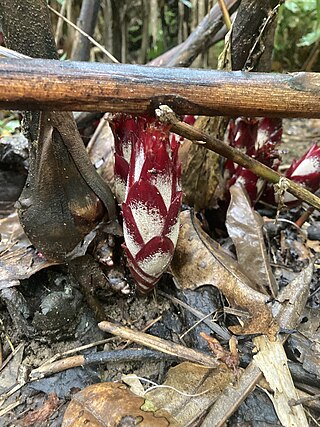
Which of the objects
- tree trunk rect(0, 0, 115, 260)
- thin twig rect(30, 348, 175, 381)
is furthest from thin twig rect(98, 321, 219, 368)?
tree trunk rect(0, 0, 115, 260)

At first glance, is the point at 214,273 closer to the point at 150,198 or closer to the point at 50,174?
the point at 150,198

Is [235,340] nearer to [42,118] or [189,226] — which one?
[189,226]

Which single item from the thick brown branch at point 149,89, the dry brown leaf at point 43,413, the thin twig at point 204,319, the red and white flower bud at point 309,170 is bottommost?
the dry brown leaf at point 43,413

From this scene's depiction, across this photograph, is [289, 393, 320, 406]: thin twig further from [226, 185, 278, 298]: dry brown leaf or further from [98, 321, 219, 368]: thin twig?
[226, 185, 278, 298]: dry brown leaf

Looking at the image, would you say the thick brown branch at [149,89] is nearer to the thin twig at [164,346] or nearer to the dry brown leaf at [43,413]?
the thin twig at [164,346]

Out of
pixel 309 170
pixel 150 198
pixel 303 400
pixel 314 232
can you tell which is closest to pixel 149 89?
pixel 150 198

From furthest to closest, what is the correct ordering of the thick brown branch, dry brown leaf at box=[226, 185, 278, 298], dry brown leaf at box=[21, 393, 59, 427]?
dry brown leaf at box=[226, 185, 278, 298] < dry brown leaf at box=[21, 393, 59, 427] < the thick brown branch

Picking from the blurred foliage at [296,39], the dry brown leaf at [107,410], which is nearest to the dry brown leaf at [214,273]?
the dry brown leaf at [107,410]
